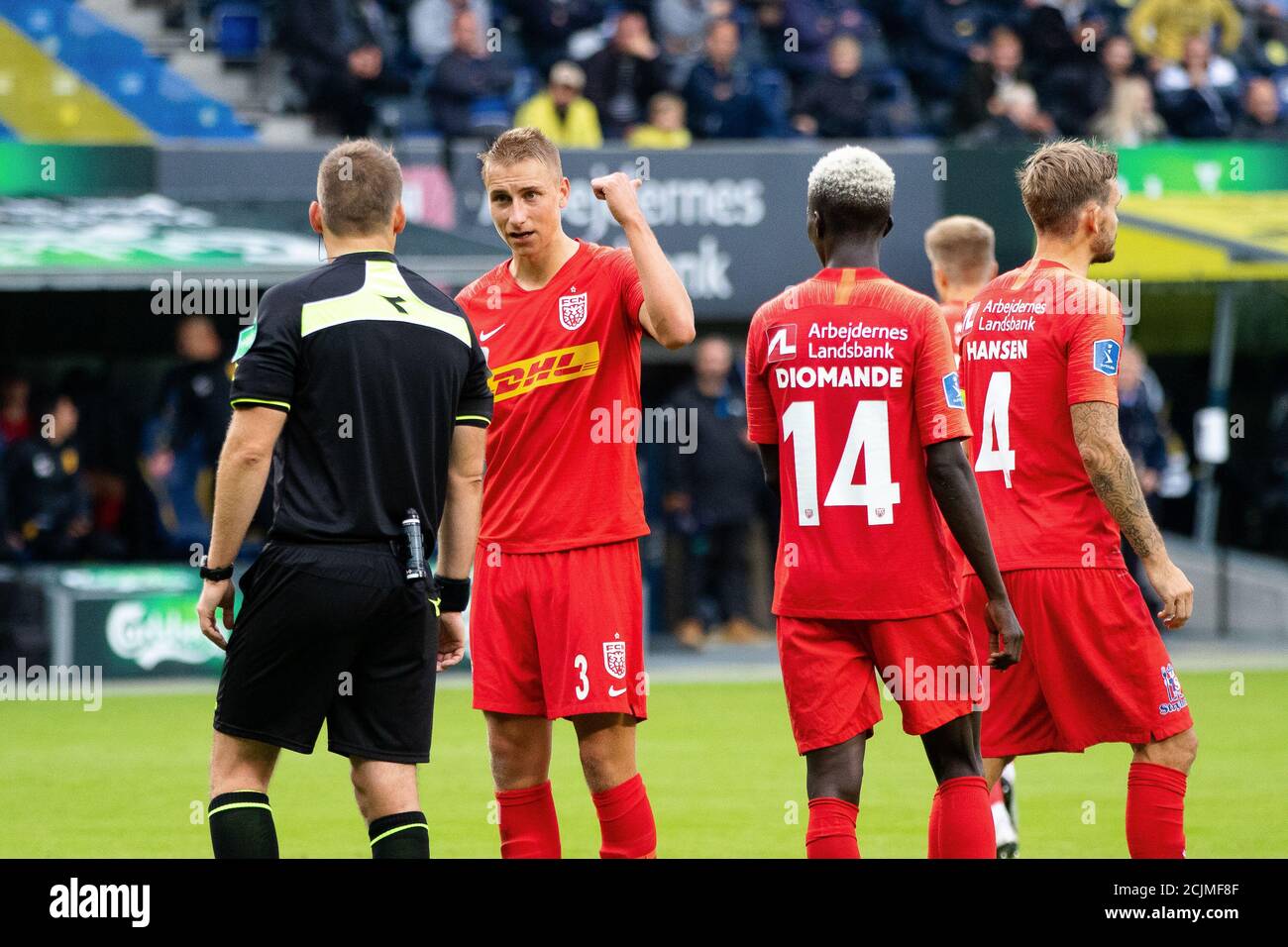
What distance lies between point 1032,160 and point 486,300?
66.9 inches

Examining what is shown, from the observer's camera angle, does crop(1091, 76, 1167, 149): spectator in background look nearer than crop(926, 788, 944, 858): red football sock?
No

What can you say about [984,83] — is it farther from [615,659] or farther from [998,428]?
[615,659]

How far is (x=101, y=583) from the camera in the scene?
13.8m

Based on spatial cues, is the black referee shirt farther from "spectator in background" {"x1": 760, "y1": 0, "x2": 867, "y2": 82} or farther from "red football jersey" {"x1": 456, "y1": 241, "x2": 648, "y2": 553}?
"spectator in background" {"x1": 760, "y1": 0, "x2": 867, "y2": 82}

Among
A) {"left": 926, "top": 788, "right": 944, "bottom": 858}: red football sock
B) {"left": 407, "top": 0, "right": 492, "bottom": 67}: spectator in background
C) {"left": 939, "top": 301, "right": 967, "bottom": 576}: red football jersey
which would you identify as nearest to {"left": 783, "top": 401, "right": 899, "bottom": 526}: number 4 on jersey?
{"left": 939, "top": 301, "right": 967, "bottom": 576}: red football jersey

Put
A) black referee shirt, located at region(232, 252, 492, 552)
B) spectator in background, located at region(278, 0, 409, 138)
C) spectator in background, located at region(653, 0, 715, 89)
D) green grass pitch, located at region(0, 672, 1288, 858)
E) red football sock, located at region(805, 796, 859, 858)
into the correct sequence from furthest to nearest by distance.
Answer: spectator in background, located at region(653, 0, 715, 89)
spectator in background, located at region(278, 0, 409, 138)
green grass pitch, located at region(0, 672, 1288, 858)
red football sock, located at region(805, 796, 859, 858)
black referee shirt, located at region(232, 252, 492, 552)

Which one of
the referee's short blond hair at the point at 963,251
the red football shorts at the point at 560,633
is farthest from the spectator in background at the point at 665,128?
the red football shorts at the point at 560,633

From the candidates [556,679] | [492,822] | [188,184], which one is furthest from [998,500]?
[188,184]

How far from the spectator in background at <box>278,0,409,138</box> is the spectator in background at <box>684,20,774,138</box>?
2.51 metres

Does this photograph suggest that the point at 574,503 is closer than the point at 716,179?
Yes

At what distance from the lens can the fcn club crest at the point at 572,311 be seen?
5.78 meters

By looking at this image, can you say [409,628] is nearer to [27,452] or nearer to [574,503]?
[574,503]

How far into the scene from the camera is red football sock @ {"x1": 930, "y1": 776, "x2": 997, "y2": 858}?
5230 millimetres

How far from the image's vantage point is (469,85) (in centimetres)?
1642
